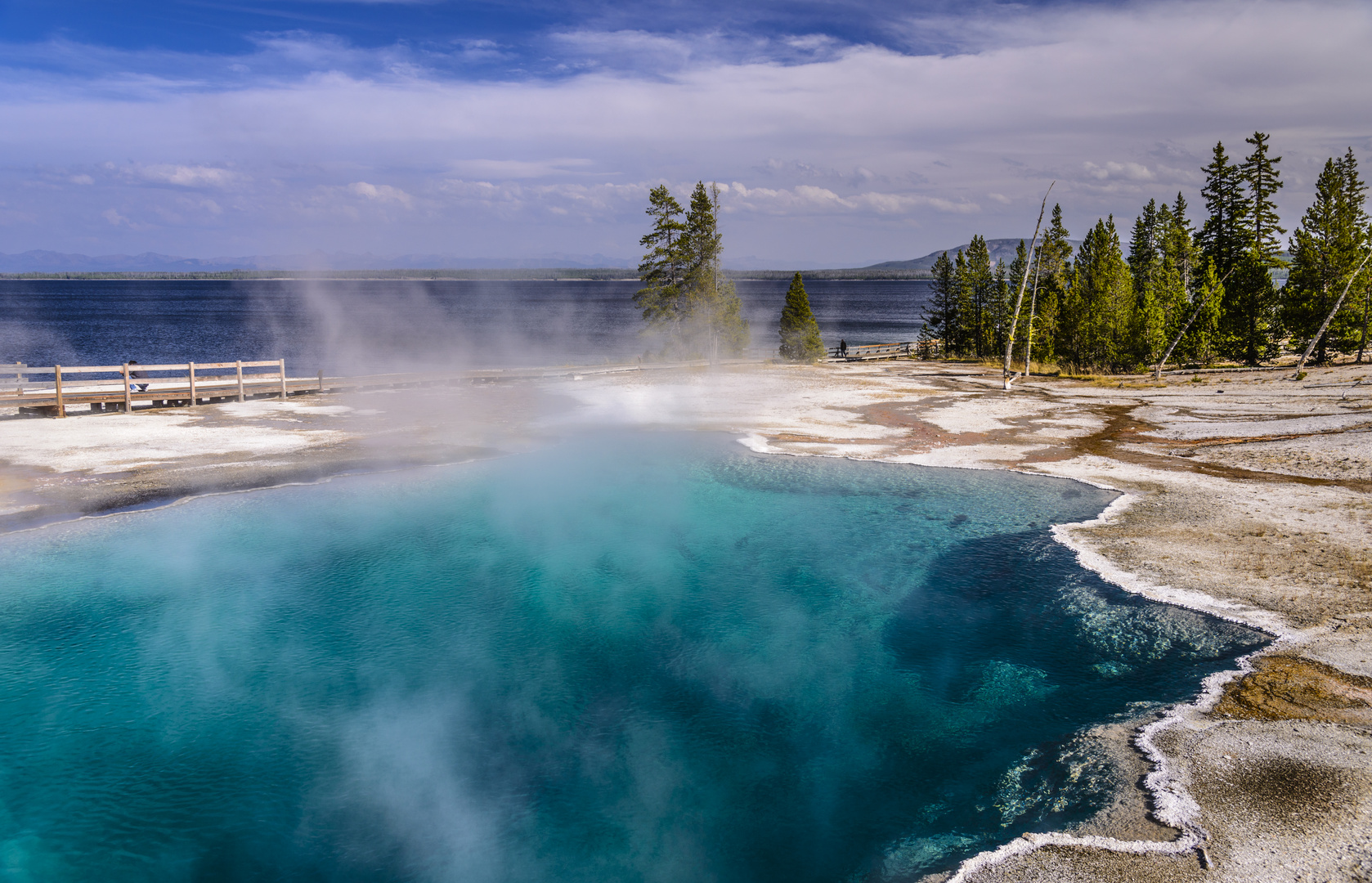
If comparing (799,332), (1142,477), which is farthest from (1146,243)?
(1142,477)

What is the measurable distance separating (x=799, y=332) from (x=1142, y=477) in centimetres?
3626

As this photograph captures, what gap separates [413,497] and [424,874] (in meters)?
12.2

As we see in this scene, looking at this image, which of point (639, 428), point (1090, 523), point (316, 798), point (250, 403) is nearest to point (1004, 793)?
point (316, 798)

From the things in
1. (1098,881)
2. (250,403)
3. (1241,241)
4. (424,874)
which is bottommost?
(424,874)

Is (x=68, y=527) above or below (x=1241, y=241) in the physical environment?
below

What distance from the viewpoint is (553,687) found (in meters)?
10.5

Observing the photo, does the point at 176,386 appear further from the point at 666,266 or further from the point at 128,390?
the point at 666,266

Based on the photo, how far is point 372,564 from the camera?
14.6m

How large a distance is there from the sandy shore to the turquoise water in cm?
82

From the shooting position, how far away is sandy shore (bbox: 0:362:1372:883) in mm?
6941

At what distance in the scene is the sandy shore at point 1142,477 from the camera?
6941 mm

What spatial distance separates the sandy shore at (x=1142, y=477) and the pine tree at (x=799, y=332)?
11533mm

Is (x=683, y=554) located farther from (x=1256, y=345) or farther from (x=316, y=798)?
(x=1256, y=345)

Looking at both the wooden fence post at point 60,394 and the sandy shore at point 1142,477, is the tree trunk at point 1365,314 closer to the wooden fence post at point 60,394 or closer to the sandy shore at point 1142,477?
the sandy shore at point 1142,477
